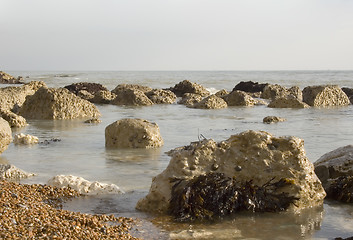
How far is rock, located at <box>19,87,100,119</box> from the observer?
571 inches

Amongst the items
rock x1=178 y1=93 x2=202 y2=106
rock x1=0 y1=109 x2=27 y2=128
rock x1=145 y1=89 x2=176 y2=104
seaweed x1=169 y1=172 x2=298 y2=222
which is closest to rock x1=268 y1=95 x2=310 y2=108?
rock x1=178 y1=93 x2=202 y2=106

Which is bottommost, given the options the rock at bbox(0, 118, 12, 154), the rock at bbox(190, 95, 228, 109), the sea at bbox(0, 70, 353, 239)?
the sea at bbox(0, 70, 353, 239)

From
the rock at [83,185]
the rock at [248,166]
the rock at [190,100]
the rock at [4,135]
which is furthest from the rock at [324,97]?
the rock at [83,185]

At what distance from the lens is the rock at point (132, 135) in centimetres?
913

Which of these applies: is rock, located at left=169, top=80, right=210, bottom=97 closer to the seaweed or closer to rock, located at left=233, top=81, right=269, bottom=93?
rock, located at left=233, top=81, right=269, bottom=93

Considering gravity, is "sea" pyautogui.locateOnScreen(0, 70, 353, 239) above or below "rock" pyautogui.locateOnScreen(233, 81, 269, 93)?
below

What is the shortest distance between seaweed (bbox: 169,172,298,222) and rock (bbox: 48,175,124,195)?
3.75ft

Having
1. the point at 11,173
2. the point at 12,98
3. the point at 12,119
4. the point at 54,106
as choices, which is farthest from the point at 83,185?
the point at 12,98

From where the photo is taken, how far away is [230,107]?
19625mm

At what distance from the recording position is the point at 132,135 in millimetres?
9164

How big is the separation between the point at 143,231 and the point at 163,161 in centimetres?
345

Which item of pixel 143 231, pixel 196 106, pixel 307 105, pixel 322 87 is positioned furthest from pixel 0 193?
pixel 322 87

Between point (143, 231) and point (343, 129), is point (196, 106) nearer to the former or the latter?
point (343, 129)

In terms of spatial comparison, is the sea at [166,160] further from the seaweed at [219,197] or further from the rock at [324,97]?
the rock at [324,97]
